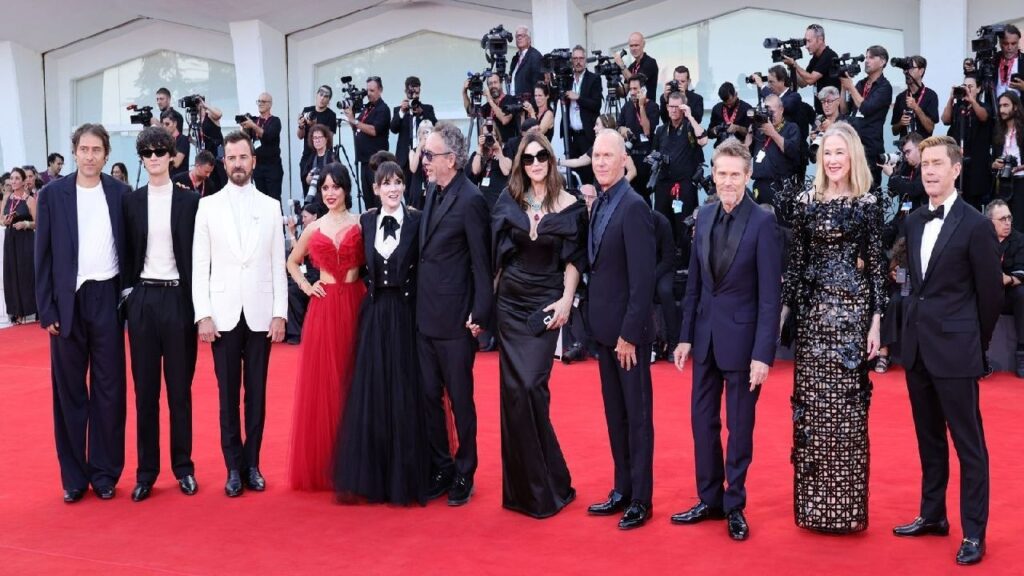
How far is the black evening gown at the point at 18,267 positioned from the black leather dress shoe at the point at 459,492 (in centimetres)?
860

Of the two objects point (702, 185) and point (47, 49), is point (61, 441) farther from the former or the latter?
point (47, 49)

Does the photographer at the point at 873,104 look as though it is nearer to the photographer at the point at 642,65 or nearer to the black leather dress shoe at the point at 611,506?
the photographer at the point at 642,65

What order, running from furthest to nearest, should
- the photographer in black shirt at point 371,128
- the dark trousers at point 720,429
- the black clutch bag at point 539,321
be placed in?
the photographer in black shirt at point 371,128, the black clutch bag at point 539,321, the dark trousers at point 720,429

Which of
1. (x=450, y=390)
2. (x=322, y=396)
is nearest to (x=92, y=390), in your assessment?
(x=322, y=396)

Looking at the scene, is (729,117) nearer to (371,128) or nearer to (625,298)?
(371,128)

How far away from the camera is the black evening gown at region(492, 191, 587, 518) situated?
4.37 metres

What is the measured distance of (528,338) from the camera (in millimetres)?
4395

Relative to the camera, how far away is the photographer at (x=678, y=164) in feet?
31.0

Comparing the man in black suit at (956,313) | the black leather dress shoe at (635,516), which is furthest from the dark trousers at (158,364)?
the man in black suit at (956,313)

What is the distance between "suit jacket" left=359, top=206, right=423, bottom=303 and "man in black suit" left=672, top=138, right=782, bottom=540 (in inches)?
48.2

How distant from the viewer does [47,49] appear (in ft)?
52.0

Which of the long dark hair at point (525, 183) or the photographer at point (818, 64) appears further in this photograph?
the photographer at point (818, 64)

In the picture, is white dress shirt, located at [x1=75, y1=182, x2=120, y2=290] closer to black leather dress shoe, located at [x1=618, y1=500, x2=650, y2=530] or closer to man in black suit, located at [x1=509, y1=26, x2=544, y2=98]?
black leather dress shoe, located at [x1=618, y1=500, x2=650, y2=530]

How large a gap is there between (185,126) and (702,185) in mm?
8462
